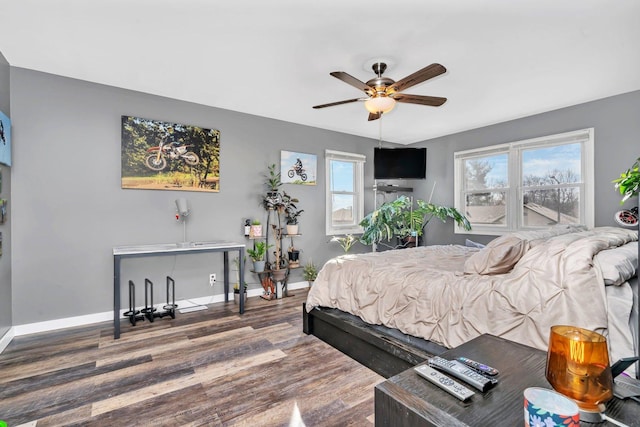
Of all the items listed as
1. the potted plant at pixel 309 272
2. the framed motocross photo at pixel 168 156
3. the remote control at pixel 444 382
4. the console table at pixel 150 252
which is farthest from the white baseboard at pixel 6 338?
the remote control at pixel 444 382

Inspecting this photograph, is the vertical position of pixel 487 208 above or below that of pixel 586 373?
above

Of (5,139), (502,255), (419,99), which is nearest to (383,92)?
(419,99)

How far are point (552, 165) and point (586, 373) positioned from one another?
431 cm

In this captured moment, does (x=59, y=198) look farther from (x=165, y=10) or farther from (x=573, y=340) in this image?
(x=573, y=340)

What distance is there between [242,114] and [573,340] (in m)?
4.08

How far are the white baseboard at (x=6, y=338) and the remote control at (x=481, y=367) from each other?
3443mm

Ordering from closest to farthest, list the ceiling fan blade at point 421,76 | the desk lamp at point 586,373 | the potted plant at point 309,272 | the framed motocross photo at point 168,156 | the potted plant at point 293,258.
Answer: the desk lamp at point 586,373
the ceiling fan blade at point 421,76
the framed motocross photo at point 168,156
the potted plant at point 293,258
the potted plant at point 309,272

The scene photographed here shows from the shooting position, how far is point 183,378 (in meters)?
2.09

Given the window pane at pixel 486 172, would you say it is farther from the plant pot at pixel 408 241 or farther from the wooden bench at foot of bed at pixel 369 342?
the wooden bench at foot of bed at pixel 369 342

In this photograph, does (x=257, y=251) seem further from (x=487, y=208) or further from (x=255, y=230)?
(x=487, y=208)

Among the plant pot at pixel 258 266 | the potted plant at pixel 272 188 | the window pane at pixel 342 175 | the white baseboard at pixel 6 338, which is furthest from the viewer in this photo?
the window pane at pixel 342 175

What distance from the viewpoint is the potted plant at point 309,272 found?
15.0 feet

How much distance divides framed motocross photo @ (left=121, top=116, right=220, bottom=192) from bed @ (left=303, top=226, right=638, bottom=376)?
2.12 meters

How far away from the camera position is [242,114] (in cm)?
411
